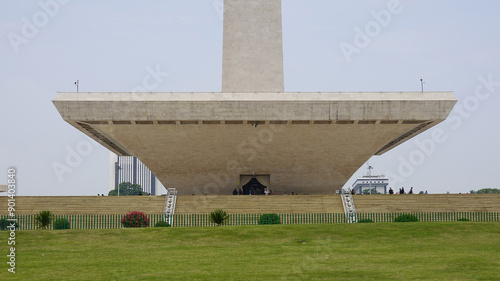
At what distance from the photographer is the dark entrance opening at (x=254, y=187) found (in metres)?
45.4

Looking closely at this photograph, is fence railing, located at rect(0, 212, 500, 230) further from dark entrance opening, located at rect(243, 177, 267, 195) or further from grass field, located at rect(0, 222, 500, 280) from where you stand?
dark entrance opening, located at rect(243, 177, 267, 195)

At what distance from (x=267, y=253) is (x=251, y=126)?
2133cm

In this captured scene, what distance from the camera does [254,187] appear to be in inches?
1799

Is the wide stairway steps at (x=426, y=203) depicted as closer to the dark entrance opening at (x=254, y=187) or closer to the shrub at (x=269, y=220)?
the shrub at (x=269, y=220)

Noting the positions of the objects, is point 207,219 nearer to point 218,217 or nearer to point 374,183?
point 218,217

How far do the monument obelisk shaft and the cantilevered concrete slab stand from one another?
70 millimetres

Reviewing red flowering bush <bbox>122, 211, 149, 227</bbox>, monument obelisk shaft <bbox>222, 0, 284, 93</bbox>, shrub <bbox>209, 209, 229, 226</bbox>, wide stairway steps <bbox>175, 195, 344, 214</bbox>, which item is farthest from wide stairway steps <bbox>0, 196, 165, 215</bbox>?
monument obelisk shaft <bbox>222, 0, 284, 93</bbox>

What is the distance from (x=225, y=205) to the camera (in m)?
33.6

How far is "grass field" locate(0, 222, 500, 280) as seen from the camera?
15031 mm

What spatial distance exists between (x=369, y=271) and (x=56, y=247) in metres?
10.3

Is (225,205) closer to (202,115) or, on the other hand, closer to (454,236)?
(202,115)

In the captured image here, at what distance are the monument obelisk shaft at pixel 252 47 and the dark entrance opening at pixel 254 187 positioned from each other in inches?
295

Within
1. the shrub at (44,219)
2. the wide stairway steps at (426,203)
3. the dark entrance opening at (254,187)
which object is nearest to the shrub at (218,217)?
the shrub at (44,219)

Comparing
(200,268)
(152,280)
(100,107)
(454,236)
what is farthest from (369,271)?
(100,107)
